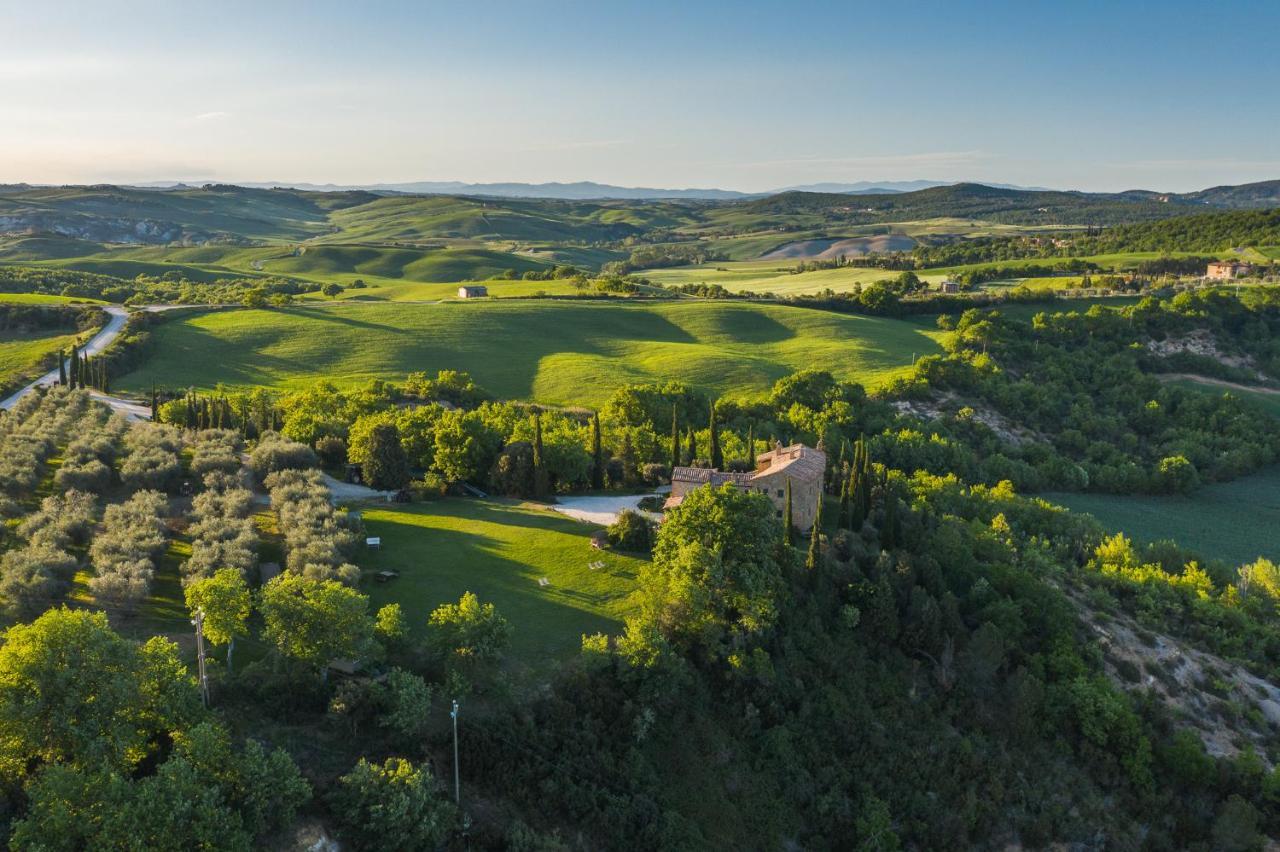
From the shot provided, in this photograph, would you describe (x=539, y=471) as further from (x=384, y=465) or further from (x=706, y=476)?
(x=706, y=476)

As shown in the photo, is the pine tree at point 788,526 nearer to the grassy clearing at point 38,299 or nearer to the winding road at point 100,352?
the winding road at point 100,352

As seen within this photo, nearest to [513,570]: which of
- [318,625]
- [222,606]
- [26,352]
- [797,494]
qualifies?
[318,625]

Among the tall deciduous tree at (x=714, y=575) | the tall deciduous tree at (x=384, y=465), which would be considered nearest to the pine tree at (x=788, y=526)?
the tall deciduous tree at (x=714, y=575)

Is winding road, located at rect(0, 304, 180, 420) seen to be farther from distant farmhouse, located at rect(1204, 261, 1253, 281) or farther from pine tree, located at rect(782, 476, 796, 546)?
distant farmhouse, located at rect(1204, 261, 1253, 281)

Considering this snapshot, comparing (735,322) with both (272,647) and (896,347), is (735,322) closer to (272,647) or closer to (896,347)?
(896,347)

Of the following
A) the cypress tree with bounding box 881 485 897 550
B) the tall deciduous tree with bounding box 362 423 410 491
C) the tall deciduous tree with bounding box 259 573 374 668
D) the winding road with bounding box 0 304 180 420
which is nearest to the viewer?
the tall deciduous tree with bounding box 259 573 374 668

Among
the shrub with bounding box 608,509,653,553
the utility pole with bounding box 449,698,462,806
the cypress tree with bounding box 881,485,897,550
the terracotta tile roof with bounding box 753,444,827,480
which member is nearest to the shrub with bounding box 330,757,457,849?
the utility pole with bounding box 449,698,462,806

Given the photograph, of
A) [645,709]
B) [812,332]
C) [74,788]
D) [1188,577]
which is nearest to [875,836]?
[645,709]
